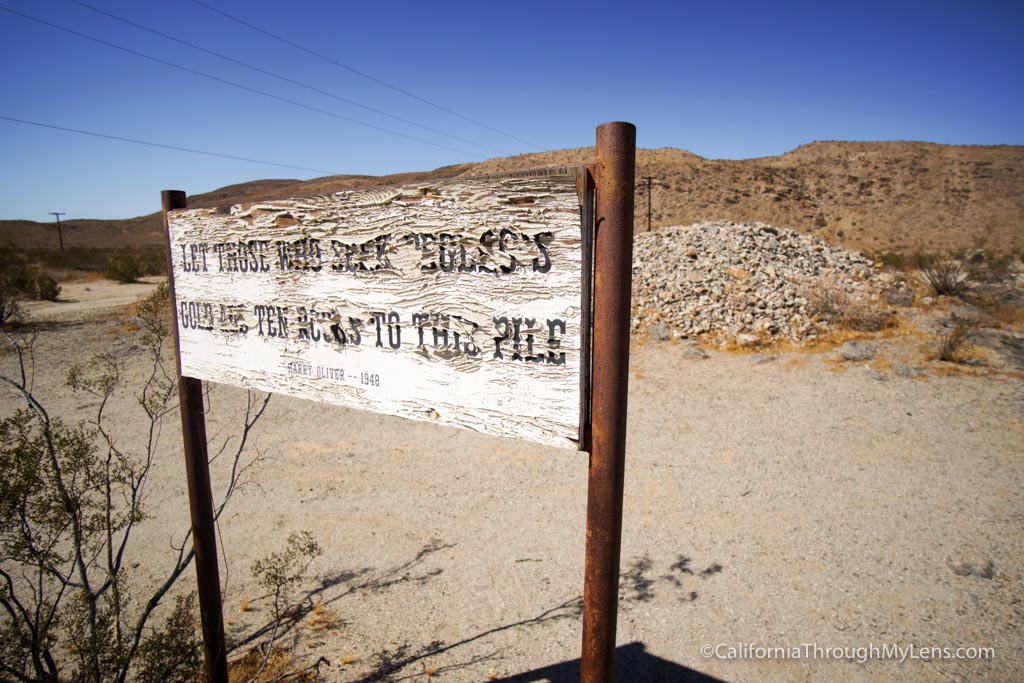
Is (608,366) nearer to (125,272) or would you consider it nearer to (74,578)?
(74,578)

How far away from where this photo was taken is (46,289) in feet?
55.5

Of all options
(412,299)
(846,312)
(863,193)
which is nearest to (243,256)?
(412,299)

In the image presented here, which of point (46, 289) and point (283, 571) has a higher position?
point (46, 289)

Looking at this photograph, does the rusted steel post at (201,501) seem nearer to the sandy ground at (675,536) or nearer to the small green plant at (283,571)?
the small green plant at (283,571)

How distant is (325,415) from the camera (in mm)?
7492

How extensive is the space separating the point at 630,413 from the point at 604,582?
6.13 m

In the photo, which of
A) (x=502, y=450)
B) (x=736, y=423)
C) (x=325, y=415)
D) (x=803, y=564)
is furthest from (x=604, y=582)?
(x=325, y=415)

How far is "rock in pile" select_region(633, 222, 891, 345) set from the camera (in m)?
10.2

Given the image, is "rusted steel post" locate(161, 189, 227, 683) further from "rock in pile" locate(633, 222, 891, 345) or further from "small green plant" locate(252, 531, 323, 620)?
"rock in pile" locate(633, 222, 891, 345)

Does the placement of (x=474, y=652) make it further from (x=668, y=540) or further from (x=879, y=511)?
(x=879, y=511)

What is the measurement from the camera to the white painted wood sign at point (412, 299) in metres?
1.30

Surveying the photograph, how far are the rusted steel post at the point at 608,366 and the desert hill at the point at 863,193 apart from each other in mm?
30937

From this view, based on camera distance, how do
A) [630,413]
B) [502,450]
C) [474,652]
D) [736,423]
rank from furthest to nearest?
[630,413]
[736,423]
[502,450]
[474,652]

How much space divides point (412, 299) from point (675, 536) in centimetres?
374
